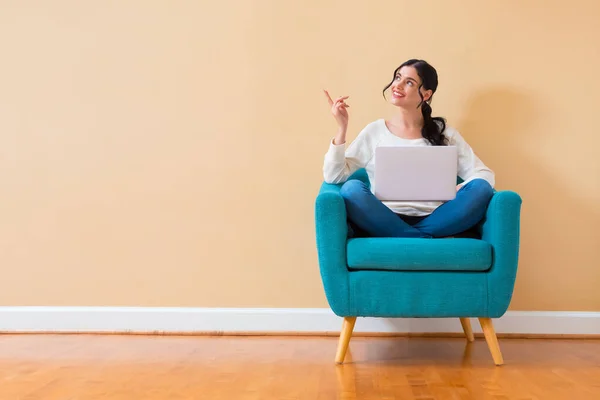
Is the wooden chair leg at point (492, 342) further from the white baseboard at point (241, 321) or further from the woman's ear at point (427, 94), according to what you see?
the woman's ear at point (427, 94)

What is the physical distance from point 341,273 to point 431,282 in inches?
12.1

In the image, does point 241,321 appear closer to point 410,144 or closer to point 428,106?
point 410,144

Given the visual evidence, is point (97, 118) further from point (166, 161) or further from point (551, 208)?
point (551, 208)

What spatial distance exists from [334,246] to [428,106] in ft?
2.88

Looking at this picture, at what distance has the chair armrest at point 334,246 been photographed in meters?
2.38

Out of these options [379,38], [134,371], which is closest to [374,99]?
[379,38]

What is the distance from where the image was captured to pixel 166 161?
3.09 metres

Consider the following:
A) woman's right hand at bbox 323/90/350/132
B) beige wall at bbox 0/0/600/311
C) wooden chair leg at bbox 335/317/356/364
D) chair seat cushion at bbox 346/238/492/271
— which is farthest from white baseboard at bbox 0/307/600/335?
woman's right hand at bbox 323/90/350/132

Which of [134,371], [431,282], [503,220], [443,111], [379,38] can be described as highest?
[379,38]

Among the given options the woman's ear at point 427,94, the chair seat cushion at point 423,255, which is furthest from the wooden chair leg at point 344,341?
the woman's ear at point 427,94

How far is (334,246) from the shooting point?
93.9 inches

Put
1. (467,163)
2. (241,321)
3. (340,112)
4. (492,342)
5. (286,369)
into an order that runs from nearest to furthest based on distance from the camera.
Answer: (286,369), (492,342), (340,112), (467,163), (241,321)

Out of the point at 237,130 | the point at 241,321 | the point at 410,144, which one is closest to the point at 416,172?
the point at 410,144

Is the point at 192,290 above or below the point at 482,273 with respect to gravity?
below
